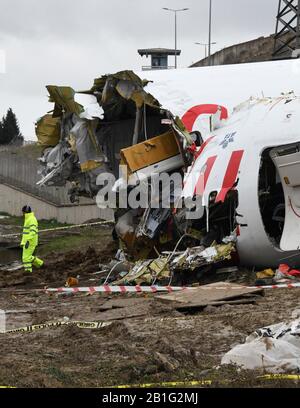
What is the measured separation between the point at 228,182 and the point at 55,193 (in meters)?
22.9

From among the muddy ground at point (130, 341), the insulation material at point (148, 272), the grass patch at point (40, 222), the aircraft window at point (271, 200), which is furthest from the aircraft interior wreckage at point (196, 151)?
the grass patch at point (40, 222)

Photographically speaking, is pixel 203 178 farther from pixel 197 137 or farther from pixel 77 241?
pixel 77 241

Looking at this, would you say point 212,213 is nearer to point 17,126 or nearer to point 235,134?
point 235,134

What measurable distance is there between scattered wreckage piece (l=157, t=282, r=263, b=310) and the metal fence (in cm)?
2405

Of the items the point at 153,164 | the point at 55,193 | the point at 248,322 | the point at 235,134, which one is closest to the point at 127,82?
the point at 153,164

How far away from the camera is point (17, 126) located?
2307 inches

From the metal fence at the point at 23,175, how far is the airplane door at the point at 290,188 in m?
23.1

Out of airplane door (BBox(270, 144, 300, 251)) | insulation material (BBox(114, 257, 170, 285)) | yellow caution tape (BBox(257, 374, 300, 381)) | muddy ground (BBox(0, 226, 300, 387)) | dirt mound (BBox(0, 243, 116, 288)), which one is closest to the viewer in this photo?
yellow caution tape (BBox(257, 374, 300, 381))

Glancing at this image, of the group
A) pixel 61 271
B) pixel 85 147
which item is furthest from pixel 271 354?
pixel 61 271

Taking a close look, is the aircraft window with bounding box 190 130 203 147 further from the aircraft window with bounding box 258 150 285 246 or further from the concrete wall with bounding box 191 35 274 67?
the concrete wall with bounding box 191 35 274 67

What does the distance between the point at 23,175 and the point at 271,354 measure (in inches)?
1230

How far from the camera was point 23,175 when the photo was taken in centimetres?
3647

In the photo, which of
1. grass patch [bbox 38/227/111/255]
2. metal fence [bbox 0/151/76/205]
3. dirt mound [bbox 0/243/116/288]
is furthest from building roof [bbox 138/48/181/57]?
dirt mound [bbox 0/243/116/288]

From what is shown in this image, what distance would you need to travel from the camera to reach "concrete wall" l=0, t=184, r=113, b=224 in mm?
31875
